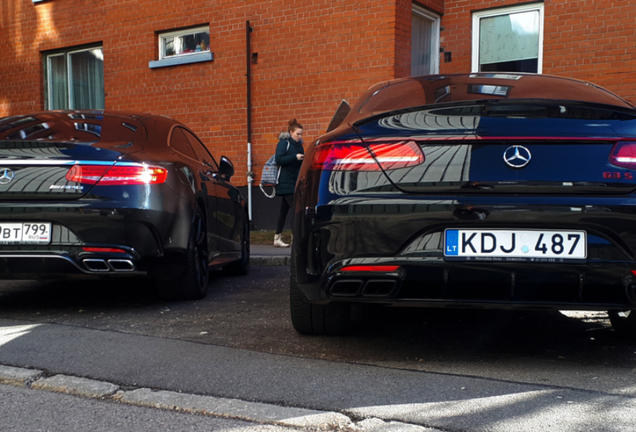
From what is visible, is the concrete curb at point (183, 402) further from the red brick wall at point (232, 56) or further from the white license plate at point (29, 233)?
the red brick wall at point (232, 56)

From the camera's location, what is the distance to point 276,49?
12289mm

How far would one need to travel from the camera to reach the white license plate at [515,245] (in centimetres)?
328

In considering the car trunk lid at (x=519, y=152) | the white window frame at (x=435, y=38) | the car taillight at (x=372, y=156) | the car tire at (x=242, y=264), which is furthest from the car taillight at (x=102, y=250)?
the white window frame at (x=435, y=38)

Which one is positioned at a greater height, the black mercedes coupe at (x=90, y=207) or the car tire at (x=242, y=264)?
the black mercedes coupe at (x=90, y=207)

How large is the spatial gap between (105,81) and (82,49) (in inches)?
45.0

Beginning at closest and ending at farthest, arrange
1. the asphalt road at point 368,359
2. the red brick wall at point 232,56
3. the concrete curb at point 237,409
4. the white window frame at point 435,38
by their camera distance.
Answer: the concrete curb at point 237,409
the asphalt road at point 368,359
the red brick wall at point 232,56
the white window frame at point 435,38

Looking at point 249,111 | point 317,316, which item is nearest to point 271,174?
point 249,111

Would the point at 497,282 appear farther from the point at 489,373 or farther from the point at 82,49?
the point at 82,49

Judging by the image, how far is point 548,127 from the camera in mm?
3389

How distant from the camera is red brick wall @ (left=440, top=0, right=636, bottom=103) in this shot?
1054cm

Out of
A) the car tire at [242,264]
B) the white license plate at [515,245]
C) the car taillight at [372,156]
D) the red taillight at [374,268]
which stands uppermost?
the car taillight at [372,156]

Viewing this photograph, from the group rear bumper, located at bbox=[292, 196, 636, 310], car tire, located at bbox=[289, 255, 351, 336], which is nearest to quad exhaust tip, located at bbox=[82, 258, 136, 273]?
car tire, located at bbox=[289, 255, 351, 336]

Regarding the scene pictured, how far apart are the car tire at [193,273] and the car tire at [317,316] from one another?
1365mm

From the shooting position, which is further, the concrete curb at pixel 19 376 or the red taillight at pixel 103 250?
the red taillight at pixel 103 250
